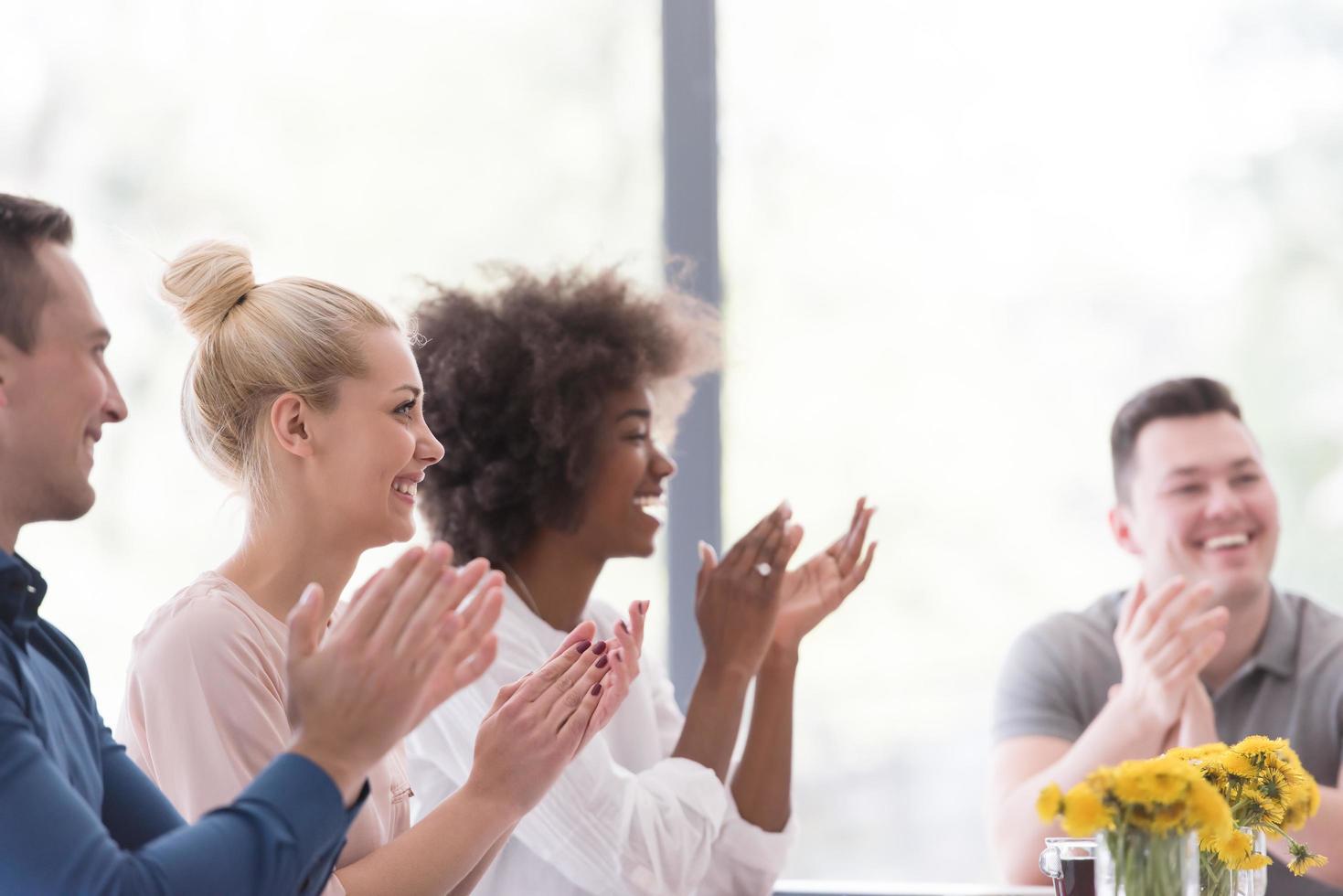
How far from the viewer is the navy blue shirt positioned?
841mm

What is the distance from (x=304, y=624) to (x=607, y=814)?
842mm

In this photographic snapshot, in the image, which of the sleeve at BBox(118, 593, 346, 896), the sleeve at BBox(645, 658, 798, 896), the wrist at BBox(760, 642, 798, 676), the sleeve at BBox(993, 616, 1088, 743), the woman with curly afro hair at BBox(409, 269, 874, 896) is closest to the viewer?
the sleeve at BBox(118, 593, 346, 896)

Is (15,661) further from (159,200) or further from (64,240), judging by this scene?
(159,200)

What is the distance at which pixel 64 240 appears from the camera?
3.41 ft

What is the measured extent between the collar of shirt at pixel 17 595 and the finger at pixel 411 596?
0.84ft

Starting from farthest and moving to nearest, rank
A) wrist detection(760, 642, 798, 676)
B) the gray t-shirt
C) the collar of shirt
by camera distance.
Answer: the gray t-shirt, wrist detection(760, 642, 798, 676), the collar of shirt

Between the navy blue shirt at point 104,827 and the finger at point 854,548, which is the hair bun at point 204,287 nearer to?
the navy blue shirt at point 104,827

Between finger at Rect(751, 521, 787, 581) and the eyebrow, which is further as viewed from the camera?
the eyebrow

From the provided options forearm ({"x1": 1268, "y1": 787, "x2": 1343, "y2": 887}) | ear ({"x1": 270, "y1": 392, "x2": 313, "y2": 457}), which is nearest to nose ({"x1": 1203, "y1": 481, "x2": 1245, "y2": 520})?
forearm ({"x1": 1268, "y1": 787, "x2": 1343, "y2": 887})

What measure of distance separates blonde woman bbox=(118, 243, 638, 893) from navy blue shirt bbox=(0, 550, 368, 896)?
23 centimetres

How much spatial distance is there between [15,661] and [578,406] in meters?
1.10

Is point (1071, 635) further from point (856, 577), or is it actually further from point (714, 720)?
point (714, 720)

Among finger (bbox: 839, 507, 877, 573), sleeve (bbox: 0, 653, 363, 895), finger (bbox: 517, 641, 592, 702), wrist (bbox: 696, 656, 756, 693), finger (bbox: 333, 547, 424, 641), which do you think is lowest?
sleeve (bbox: 0, 653, 363, 895)

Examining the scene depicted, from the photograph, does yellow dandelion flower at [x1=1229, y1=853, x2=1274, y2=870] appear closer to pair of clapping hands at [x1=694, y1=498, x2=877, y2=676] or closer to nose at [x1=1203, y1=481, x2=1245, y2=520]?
pair of clapping hands at [x1=694, y1=498, x2=877, y2=676]
